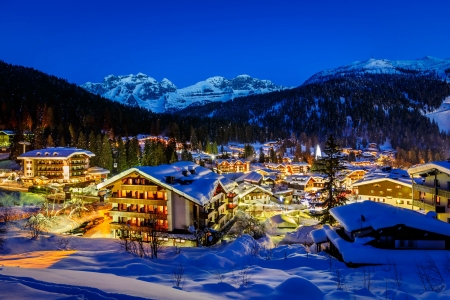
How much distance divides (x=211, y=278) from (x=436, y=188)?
23.4m

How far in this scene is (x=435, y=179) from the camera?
25453 millimetres

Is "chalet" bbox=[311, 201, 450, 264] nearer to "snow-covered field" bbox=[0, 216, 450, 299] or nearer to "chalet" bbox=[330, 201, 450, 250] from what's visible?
"chalet" bbox=[330, 201, 450, 250]

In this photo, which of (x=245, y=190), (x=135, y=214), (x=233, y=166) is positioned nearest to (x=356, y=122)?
(x=233, y=166)

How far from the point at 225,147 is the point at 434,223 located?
377 ft

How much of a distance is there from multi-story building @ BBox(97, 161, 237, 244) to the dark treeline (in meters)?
50.9

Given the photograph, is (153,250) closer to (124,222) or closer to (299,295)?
(299,295)

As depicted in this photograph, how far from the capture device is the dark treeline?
318ft

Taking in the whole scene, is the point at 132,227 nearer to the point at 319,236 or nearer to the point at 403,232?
the point at 319,236

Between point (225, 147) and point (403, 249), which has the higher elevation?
point (225, 147)

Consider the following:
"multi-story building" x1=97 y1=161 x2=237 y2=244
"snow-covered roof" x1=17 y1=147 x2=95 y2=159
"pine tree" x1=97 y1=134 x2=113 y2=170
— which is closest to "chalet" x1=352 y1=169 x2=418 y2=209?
"multi-story building" x1=97 y1=161 x2=237 y2=244

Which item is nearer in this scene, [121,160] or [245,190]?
[245,190]

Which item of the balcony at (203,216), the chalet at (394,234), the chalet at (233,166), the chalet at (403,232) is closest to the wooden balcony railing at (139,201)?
the balcony at (203,216)

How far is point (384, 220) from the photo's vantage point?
50.9 feet

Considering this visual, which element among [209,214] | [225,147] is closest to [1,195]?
[209,214]
